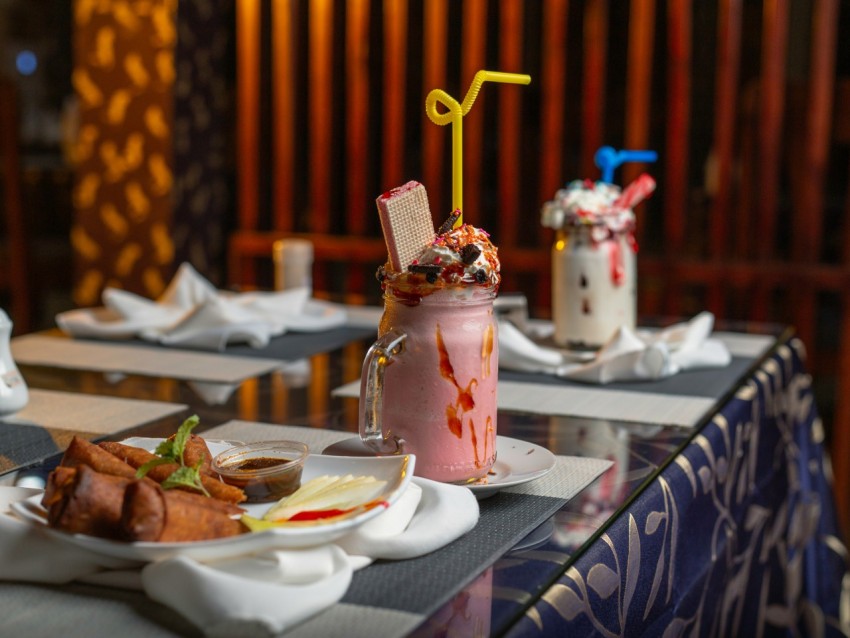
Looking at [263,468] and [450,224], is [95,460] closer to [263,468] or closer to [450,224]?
[263,468]

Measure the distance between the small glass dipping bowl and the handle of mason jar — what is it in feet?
0.24

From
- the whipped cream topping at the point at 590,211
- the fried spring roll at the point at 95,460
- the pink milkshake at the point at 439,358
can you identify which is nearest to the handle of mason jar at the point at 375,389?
the pink milkshake at the point at 439,358

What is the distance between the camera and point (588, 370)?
1.53m

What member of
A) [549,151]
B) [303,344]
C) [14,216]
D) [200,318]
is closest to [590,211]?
[303,344]

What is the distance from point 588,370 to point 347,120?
2184mm

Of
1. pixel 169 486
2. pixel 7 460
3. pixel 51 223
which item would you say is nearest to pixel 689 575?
pixel 169 486

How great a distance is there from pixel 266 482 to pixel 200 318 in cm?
99

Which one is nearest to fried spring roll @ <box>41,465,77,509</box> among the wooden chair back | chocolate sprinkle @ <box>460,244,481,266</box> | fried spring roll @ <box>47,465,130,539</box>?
fried spring roll @ <box>47,465,130,539</box>

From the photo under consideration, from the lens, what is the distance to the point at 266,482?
2.76 feet

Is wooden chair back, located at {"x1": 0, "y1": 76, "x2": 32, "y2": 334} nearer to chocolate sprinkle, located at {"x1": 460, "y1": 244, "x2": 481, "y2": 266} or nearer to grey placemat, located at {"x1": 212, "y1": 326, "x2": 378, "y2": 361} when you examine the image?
grey placemat, located at {"x1": 212, "y1": 326, "x2": 378, "y2": 361}

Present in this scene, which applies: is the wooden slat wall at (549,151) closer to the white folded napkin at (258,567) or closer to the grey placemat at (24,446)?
the grey placemat at (24,446)

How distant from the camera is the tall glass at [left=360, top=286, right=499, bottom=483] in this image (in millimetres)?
958

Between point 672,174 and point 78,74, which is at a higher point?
point 78,74

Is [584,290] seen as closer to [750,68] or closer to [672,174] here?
[672,174]
